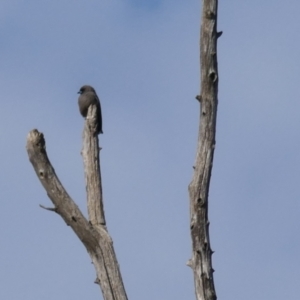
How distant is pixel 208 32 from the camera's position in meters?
10.3

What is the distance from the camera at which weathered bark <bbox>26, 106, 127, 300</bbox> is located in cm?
1041

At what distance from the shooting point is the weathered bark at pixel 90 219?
34.2 feet

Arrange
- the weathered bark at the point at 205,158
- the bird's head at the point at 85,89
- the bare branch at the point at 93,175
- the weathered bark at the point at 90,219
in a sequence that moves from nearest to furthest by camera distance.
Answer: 1. the weathered bark at the point at 205,158
2. the weathered bark at the point at 90,219
3. the bare branch at the point at 93,175
4. the bird's head at the point at 85,89

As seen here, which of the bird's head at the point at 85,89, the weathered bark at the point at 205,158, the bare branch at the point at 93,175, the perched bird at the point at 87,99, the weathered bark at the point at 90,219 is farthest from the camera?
the bird's head at the point at 85,89

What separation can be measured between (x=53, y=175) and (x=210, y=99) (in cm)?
214

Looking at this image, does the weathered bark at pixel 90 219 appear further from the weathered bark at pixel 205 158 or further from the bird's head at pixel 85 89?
the bird's head at pixel 85 89

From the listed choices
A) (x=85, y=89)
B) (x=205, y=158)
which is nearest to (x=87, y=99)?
(x=85, y=89)

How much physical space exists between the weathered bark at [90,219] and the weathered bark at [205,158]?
41.2 inches

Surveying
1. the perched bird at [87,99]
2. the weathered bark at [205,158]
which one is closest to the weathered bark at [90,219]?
the weathered bark at [205,158]

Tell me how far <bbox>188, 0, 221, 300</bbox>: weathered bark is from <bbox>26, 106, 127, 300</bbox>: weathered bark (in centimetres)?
105

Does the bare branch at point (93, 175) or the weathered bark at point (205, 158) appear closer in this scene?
the weathered bark at point (205, 158)

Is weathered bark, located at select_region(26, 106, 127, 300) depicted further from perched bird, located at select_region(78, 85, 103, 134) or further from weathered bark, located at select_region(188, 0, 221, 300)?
perched bird, located at select_region(78, 85, 103, 134)

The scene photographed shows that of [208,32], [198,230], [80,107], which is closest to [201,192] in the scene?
[198,230]

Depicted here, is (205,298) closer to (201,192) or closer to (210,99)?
(201,192)
